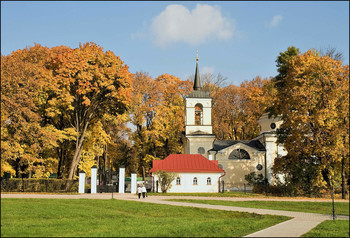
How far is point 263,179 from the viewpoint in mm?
38844

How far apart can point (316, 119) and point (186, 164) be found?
13.1m

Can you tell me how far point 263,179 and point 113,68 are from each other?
1964 centimetres

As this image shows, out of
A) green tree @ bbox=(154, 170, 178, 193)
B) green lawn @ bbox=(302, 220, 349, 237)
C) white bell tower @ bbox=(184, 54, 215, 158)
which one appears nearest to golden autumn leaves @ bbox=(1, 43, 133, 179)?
green tree @ bbox=(154, 170, 178, 193)

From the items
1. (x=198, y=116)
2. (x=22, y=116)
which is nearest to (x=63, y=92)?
(x=22, y=116)

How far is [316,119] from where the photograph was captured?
89.0 ft

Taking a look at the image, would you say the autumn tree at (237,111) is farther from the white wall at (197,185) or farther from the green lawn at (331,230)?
the green lawn at (331,230)

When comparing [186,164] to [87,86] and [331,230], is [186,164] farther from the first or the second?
[331,230]

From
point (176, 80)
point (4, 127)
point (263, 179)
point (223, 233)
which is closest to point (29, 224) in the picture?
point (223, 233)

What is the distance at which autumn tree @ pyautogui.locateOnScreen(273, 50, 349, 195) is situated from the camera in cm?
2712

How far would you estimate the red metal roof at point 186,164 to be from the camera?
34531 mm

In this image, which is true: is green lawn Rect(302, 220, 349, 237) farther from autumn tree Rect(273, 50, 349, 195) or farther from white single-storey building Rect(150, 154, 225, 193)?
white single-storey building Rect(150, 154, 225, 193)

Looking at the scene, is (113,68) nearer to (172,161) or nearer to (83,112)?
(83,112)

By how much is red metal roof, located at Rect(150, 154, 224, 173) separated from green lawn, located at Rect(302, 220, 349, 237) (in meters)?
21.9

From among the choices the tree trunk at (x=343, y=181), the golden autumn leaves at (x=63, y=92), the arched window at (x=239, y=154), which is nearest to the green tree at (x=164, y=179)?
the golden autumn leaves at (x=63, y=92)
